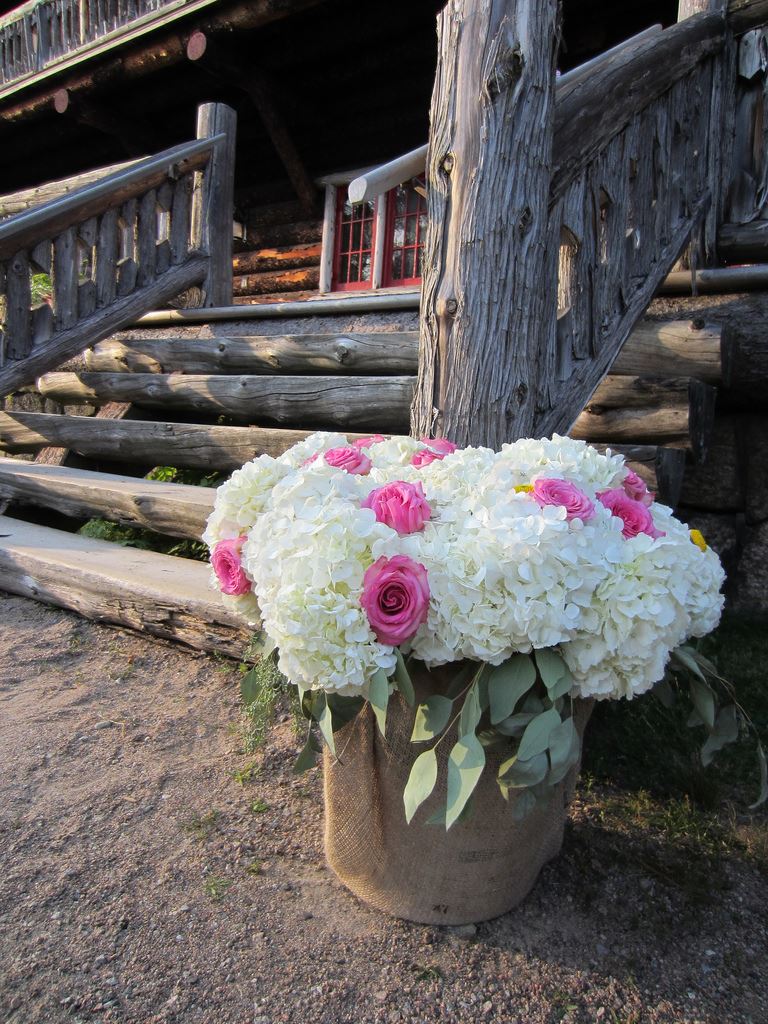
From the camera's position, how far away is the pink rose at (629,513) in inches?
58.7

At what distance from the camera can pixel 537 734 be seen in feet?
4.32

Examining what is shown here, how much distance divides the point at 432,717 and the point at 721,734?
0.64 metres

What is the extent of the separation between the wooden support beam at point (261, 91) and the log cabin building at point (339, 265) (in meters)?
0.03

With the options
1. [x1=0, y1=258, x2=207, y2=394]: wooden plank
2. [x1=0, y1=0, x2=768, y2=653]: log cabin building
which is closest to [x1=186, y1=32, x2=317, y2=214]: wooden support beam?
[x1=0, y1=0, x2=768, y2=653]: log cabin building

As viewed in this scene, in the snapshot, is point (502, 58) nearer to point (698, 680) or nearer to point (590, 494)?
point (590, 494)

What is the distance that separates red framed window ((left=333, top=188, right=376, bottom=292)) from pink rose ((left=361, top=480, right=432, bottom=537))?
650 centimetres

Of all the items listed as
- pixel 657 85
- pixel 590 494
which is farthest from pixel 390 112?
pixel 590 494

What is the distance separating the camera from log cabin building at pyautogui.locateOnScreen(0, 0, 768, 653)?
8.93ft

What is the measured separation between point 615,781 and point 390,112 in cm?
663

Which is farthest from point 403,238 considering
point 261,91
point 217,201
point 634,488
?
point 634,488

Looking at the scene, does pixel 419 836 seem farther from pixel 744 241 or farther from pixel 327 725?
pixel 744 241

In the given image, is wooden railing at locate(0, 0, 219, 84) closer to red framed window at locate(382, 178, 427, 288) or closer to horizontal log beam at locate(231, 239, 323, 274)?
horizontal log beam at locate(231, 239, 323, 274)

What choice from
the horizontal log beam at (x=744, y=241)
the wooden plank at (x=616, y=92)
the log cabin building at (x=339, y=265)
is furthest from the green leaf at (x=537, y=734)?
the horizontal log beam at (x=744, y=241)

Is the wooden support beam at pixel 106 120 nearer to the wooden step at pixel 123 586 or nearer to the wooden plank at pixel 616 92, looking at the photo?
the wooden step at pixel 123 586
